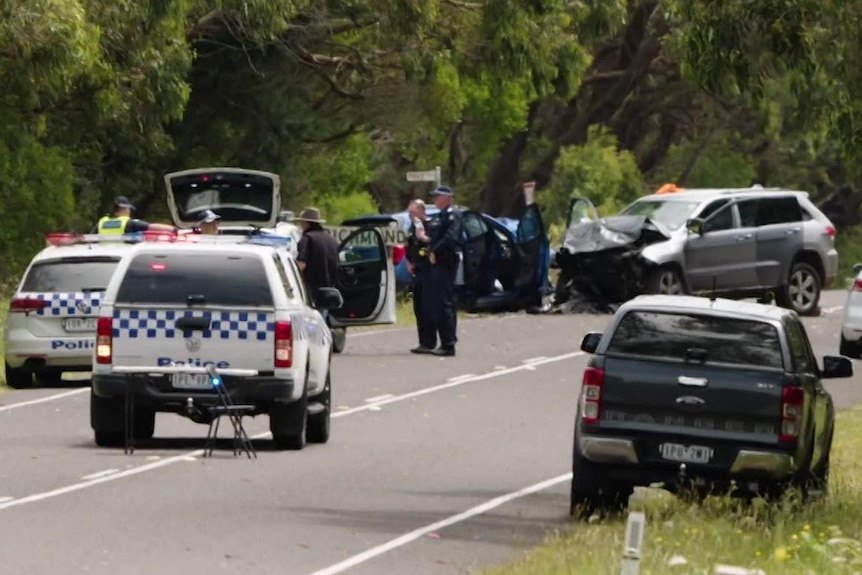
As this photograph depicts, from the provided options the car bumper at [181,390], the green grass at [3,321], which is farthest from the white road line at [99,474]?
the green grass at [3,321]

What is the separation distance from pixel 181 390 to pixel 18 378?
7.60 metres

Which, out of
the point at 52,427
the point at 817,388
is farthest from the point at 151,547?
the point at 52,427

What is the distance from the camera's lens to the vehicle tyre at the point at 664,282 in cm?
3319

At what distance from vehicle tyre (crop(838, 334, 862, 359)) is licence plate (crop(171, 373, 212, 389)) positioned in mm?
12522

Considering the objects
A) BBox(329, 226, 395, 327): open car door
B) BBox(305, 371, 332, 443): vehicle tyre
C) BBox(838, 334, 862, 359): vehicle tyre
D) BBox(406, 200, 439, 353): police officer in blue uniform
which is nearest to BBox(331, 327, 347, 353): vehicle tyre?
BBox(329, 226, 395, 327): open car door

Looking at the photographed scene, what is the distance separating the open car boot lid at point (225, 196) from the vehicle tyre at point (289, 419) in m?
11.8

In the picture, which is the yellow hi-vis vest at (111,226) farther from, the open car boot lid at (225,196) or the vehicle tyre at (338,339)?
the vehicle tyre at (338,339)

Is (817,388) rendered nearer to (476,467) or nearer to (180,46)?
(476,467)

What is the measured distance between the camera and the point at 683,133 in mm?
71000

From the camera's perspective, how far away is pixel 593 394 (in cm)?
1391

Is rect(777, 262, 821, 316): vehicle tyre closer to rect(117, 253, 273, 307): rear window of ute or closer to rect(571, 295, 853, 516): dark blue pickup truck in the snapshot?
rect(117, 253, 273, 307): rear window of ute

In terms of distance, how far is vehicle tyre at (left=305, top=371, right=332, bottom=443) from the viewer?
18.6m

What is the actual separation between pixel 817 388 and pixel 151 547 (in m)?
4.69

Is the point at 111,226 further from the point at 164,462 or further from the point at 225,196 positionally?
the point at 164,462
